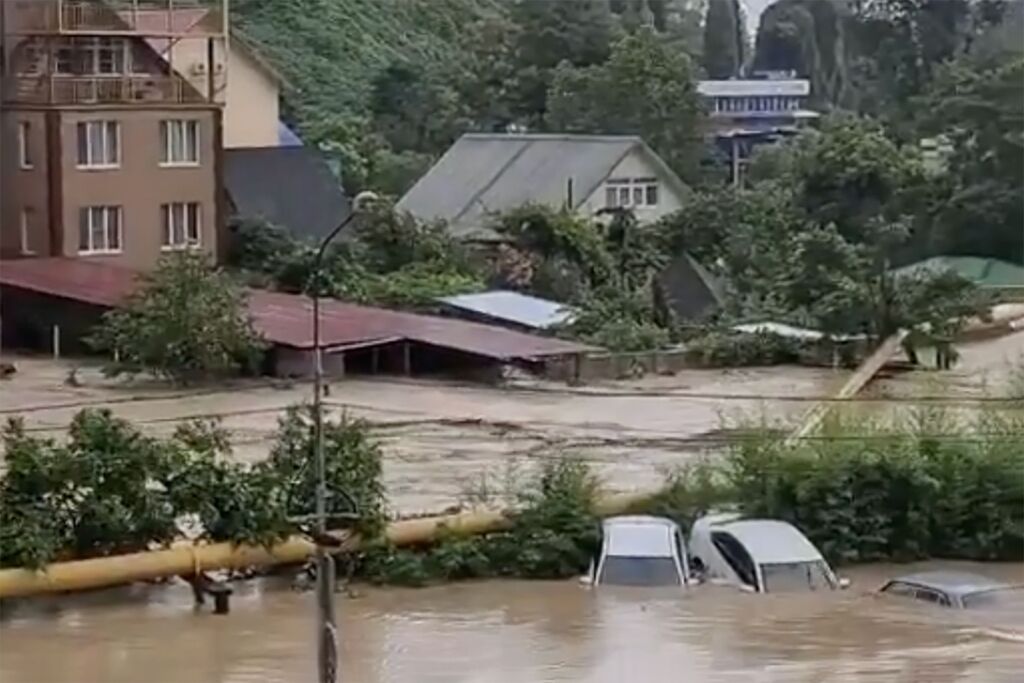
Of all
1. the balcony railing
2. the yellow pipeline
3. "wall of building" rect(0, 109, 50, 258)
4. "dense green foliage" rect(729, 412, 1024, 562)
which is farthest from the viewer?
"wall of building" rect(0, 109, 50, 258)

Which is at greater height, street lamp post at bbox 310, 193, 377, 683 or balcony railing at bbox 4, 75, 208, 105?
balcony railing at bbox 4, 75, 208, 105

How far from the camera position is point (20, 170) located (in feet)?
21.8

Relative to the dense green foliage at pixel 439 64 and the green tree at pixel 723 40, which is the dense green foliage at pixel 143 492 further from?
the green tree at pixel 723 40

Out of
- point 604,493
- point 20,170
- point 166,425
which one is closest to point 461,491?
point 604,493

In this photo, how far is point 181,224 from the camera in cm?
698

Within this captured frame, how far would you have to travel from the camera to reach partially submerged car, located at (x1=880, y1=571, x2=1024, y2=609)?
14.1 feet

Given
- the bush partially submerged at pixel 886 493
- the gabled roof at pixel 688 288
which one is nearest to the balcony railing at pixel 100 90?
the gabled roof at pixel 688 288

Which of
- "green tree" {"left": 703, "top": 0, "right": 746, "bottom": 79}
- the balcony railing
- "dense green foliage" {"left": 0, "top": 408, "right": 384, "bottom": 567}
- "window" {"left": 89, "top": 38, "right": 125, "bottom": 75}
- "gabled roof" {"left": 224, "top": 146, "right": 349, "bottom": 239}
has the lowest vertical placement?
"dense green foliage" {"left": 0, "top": 408, "right": 384, "bottom": 567}

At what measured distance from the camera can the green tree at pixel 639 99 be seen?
715 cm

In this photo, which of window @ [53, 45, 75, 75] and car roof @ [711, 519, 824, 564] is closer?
car roof @ [711, 519, 824, 564]

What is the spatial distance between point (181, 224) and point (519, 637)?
125 inches

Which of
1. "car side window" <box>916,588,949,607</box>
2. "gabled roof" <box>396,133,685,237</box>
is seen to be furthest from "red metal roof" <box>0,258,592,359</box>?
"car side window" <box>916,588,949,607</box>

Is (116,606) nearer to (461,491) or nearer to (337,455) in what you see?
(337,455)

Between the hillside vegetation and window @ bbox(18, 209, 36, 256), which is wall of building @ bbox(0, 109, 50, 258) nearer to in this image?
window @ bbox(18, 209, 36, 256)
